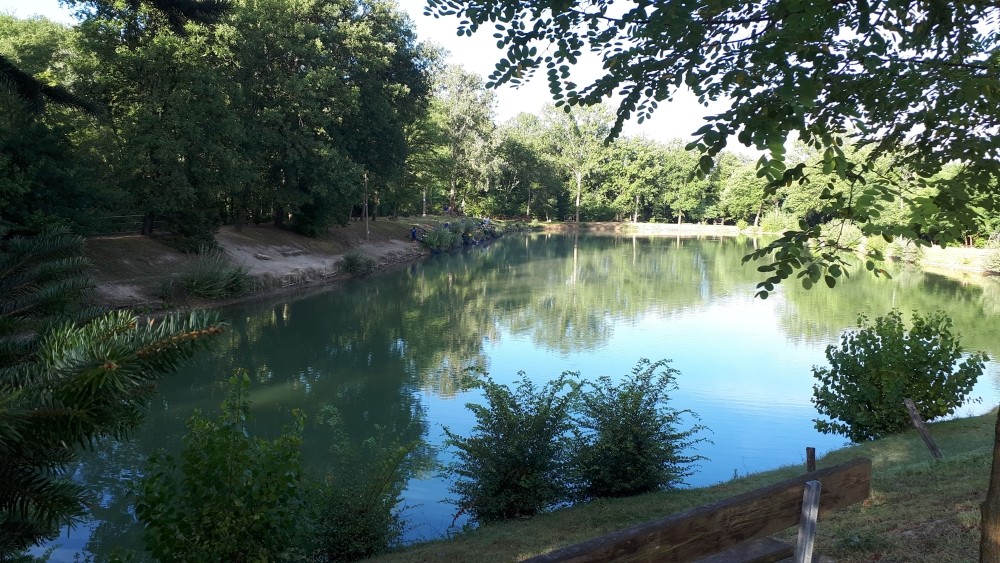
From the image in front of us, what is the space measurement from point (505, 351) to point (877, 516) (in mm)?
15029

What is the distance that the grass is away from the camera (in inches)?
189

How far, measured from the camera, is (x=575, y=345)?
2136cm

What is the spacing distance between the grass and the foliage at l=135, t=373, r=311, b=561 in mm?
2041

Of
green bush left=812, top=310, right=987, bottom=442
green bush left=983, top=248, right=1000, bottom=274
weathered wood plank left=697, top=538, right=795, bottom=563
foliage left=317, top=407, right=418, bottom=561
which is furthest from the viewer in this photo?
green bush left=983, top=248, right=1000, bottom=274

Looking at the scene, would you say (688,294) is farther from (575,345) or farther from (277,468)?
(277,468)

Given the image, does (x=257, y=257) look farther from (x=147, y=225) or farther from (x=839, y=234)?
(x=839, y=234)

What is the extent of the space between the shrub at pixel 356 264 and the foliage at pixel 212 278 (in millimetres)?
8880

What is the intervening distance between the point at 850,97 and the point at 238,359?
17.6 meters

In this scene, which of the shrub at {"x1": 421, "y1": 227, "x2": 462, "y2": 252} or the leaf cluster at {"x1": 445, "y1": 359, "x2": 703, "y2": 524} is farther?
the shrub at {"x1": 421, "y1": 227, "x2": 462, "y2": 252}

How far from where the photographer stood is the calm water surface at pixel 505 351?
39.0ft

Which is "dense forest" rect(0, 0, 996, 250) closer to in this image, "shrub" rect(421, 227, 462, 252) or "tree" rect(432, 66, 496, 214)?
"shrub" rect(421, 227, 462, 252)

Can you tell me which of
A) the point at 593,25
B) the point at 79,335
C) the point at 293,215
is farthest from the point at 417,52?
the point at 79,335

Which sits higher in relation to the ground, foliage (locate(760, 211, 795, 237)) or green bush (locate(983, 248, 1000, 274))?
foliage (locate(760, 211, 795, 237))

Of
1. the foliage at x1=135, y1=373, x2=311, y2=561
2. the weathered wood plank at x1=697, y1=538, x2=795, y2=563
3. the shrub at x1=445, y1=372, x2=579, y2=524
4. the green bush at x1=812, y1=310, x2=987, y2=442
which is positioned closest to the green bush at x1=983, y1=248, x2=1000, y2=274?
the green bush at x1=812, y1=310, x2=987, y2=442
